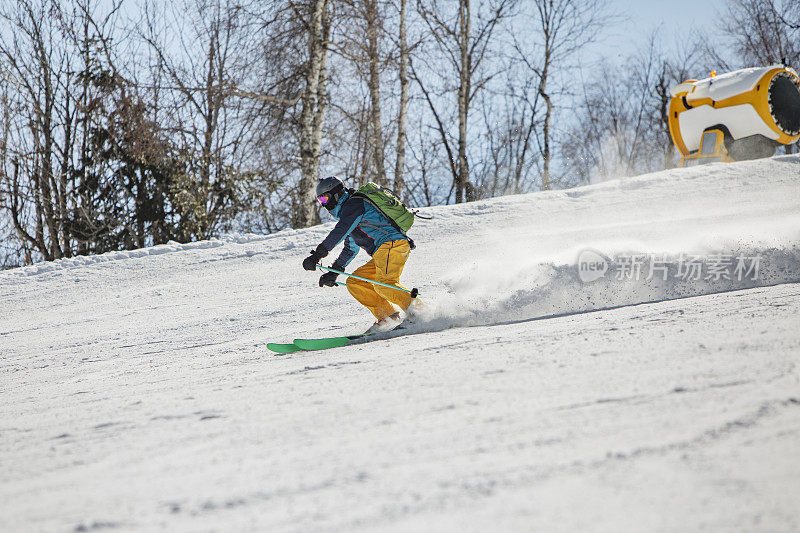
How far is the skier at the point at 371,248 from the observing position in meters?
4.95

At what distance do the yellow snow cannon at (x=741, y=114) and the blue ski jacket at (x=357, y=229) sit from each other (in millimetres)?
9629

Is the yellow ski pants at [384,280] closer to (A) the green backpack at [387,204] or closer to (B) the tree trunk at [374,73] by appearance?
(A) the green backpack at [387,204]

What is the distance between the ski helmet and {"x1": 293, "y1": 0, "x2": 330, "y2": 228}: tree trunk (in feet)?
25.2

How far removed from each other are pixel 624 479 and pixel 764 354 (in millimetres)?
1462

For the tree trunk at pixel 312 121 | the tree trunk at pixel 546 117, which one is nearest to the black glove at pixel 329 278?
the tree trunk at pixel 312 121

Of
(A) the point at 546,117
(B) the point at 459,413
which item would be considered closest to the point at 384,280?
(B) the point at 459,413

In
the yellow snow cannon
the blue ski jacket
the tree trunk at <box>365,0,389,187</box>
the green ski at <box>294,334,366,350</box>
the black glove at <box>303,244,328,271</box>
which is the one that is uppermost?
the tree trunk at <box>365,0,389,187</box>

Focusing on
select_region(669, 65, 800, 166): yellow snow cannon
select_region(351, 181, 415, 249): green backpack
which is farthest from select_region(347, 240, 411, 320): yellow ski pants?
select_region(669, 65, 800, 166): yellow snow cannon

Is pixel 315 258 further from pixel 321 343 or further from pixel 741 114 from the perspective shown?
pixel 741 114

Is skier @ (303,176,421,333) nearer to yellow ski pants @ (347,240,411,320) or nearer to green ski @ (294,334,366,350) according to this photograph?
yellow ski pants @ (347,240,411,320)

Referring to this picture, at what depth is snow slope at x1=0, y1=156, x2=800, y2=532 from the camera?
5.25 ft

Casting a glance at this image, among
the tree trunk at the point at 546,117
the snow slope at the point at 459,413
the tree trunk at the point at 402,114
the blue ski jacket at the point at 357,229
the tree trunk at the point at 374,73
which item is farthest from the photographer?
the tree trunk at the point at 546,117

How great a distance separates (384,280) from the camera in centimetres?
517

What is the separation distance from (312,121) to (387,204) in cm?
834
